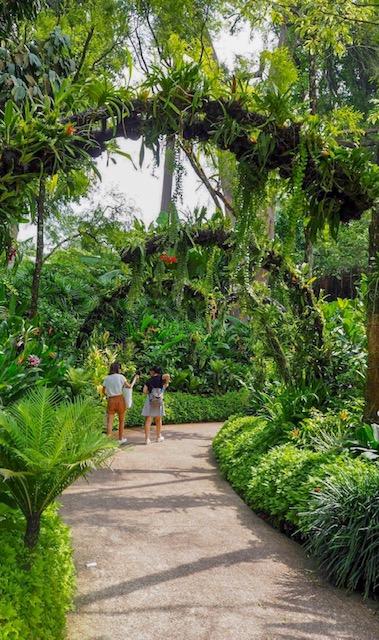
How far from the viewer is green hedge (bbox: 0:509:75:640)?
2609 mm

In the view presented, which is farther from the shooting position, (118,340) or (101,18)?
(118,340)

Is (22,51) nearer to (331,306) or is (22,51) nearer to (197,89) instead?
(197,89)

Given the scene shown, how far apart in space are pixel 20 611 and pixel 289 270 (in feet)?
18.5

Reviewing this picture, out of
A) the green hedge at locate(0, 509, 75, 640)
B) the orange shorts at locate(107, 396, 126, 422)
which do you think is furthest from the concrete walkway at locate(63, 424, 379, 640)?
the orange shorts at locate(107, 396, 126, 422)

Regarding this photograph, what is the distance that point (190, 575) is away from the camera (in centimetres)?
405

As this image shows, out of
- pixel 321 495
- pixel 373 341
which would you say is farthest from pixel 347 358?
pixel 321 495

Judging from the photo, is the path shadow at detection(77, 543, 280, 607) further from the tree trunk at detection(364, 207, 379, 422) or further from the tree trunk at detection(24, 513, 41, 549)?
the tree trunk at detection(364, 207, 379, 422)

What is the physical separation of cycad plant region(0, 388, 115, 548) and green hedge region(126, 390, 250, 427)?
8.44 metres

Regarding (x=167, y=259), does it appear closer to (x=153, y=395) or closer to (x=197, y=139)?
(x=153, y=395)

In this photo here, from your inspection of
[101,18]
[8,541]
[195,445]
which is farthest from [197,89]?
[101,18]

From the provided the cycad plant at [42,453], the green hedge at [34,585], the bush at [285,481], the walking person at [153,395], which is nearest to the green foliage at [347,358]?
the bush at [285,481]

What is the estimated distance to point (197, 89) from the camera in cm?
443

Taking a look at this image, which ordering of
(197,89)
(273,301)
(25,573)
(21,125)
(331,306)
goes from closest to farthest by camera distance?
(25,573) < (21,125) < (197,89) < (273,301) < (331,306)

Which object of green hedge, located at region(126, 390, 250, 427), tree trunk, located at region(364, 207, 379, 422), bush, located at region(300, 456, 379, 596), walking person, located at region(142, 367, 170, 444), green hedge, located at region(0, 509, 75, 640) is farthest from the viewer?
green hedge, located at region(126, 390, 250, 427)
